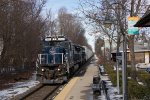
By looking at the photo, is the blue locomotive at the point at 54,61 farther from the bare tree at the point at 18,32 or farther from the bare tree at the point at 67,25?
the bare tree at the point at 67,25

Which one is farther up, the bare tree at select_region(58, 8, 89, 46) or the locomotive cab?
the bare tree at select_region(58, 8, 89, 46)

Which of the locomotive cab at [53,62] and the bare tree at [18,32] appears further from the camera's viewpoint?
the bare tree at [18,32]

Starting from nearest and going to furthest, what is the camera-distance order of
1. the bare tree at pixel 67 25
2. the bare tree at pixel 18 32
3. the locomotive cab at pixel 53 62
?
the locomotive cab at pixel 53 62
the bare tree at pixel 18 32
the bare tree at pixel 67 25

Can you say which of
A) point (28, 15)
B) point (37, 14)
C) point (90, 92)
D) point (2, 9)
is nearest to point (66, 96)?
point (90, 92)

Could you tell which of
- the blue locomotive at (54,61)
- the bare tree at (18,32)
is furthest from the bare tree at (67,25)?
the blue locomotive at (54,61)

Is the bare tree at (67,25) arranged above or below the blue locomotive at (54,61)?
above

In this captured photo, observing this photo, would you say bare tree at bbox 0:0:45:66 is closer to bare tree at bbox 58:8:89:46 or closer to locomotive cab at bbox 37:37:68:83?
locomotive cab at bbox 37:37:68:83

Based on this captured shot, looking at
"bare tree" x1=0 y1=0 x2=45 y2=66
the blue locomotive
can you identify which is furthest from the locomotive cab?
"bare tree" x1=0 y1=0 x2=45 y2=66

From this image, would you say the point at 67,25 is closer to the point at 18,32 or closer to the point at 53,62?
the point at 18,32

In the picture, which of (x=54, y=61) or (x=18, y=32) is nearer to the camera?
(x=54, y=61)

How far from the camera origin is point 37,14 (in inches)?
1951

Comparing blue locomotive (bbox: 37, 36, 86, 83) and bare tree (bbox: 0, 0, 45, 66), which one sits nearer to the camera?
blue locomotive (bbox: 37, 36, 86, 83)

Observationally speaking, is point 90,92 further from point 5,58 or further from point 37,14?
point 37,14

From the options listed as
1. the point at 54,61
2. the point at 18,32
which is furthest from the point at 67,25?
the point at 54,61
